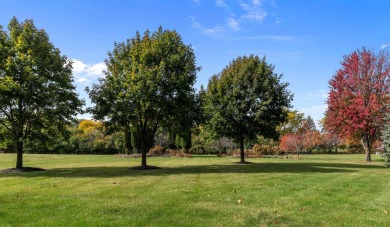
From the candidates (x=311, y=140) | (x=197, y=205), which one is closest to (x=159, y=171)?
(x=197, y=205)

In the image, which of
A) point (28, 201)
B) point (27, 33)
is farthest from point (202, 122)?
point (28, 201)

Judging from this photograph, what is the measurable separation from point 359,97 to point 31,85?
88.6 feet

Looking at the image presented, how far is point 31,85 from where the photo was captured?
20828mm

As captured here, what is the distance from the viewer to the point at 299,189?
1253 centimetres

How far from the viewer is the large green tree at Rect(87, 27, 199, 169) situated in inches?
858

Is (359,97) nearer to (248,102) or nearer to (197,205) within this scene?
(248,102)

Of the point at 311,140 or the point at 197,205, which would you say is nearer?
the point at 197,205

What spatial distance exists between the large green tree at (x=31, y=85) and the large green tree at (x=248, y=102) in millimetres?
11700

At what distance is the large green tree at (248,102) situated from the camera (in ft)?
91.1

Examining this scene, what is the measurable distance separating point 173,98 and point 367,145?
21117 mm

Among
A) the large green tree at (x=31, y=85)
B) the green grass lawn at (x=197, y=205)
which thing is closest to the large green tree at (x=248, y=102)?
the large green tree at (x=31, y=85)

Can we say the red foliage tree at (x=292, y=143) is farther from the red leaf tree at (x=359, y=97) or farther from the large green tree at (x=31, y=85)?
the large green tree at (x=31, y=85)

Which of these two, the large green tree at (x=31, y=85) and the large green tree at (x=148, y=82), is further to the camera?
the large green tree at (x=148, y=82)

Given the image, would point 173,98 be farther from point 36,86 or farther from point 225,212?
point 225,212
